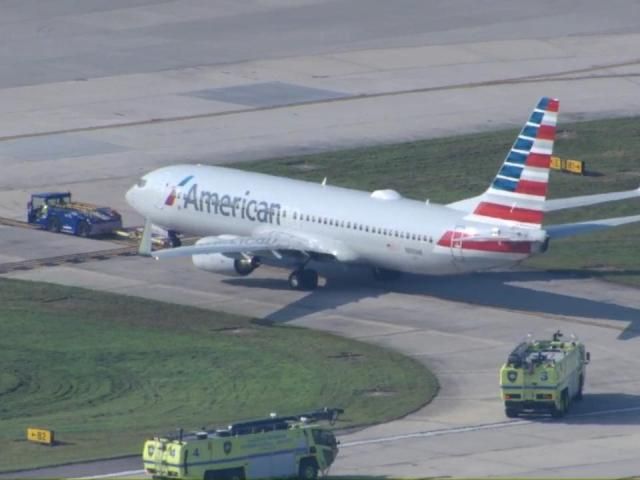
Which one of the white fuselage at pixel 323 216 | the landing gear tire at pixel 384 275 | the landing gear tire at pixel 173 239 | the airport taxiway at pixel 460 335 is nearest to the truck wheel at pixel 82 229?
the airport taxiway at pixel 460 335

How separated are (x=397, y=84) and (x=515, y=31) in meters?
20.7

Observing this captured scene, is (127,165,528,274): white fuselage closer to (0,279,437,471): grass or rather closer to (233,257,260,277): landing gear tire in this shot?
(233,257,260,277): landing gear tire

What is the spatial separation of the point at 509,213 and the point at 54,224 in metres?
30.5

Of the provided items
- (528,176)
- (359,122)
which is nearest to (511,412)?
(528,176)

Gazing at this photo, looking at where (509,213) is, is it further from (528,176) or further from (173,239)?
(173,239)

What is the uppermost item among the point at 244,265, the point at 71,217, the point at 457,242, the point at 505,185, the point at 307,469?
the point at 505,185

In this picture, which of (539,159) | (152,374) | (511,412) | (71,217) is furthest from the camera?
(71,217)

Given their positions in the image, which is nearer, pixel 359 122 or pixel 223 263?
pixel 223 263

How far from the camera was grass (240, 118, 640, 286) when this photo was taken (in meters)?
108

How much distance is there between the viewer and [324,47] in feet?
500

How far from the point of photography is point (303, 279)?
92.1 meters

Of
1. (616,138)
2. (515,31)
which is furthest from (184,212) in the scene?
(515,31)

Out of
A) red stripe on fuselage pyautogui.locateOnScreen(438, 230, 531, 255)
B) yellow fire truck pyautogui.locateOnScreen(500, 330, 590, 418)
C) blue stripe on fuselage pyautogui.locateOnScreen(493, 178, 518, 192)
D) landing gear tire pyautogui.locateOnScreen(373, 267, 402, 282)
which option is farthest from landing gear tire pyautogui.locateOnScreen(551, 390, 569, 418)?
landing gear tire pyautogui.locateOnScreen(373, 267, 402, 282)

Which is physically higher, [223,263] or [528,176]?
[528,176]
